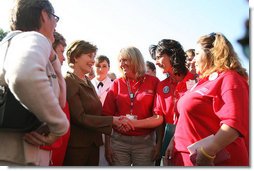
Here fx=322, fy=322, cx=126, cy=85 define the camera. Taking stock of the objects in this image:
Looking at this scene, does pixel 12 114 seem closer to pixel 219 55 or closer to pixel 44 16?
pixel 44 16

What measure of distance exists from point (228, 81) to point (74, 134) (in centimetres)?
97

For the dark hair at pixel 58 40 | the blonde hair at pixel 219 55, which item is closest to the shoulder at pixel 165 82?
the blonde hair at pixel 219 55

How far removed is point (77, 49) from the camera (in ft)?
6.89

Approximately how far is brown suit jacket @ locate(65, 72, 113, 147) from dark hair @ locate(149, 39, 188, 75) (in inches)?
24.2

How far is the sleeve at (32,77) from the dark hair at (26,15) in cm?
19

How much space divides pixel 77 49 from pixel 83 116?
17.9 inches

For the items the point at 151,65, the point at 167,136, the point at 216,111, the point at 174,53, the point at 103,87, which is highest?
the point at 174,53

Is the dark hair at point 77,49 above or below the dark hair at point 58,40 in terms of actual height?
below

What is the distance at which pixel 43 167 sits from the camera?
1.44m

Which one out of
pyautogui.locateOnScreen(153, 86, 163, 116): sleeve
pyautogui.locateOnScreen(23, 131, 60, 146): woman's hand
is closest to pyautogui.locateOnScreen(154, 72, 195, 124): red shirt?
pyautogui.locateOnScreen(153, 86, 163, 116): sleeve

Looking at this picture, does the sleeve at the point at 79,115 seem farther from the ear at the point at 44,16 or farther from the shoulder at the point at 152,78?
the ear at the point at 44,16

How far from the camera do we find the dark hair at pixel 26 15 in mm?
1336

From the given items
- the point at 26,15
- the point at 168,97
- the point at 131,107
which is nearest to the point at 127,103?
the point at 131,107

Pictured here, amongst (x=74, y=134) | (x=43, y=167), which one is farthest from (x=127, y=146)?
(x=43, y=167)
